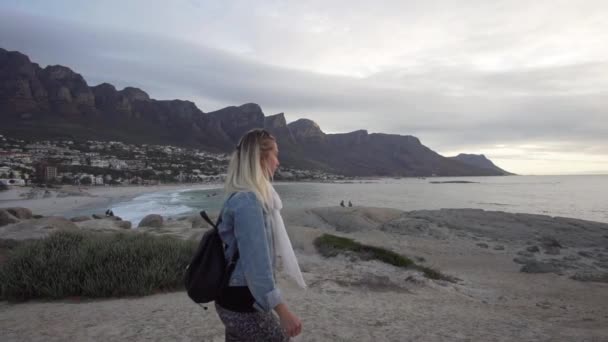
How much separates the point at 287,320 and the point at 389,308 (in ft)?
16.1

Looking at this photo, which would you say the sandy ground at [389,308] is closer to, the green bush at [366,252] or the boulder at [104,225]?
the green bush at [366,252]

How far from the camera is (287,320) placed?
192 centimetres

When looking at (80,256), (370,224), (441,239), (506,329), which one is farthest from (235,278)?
(370,224)

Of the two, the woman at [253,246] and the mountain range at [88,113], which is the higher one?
the mountain range at [88,113]

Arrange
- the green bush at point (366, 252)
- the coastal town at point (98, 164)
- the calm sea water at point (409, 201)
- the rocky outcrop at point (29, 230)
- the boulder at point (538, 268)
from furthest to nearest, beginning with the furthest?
1. the coastal town at point (98, 164)
2. the calm sea water at point (409, 201)
3. the boulder at point (538, 268)
4. the rocky outcrop at point (29, 230)
5. the green bush at point (366, 252)

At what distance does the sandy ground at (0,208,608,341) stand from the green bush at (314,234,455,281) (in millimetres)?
323

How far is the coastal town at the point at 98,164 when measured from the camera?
63719mm

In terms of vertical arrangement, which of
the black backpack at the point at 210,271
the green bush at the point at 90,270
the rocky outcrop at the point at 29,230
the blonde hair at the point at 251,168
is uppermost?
the blonde hair at the point at 251,168

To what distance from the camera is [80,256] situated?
22.2 ft

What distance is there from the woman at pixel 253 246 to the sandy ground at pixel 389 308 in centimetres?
281

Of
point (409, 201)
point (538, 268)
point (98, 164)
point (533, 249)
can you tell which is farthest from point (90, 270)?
point (98, 164)

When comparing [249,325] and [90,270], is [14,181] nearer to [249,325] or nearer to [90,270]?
[90,270]

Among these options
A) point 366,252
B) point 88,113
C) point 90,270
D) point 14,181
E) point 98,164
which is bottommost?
point 14,181

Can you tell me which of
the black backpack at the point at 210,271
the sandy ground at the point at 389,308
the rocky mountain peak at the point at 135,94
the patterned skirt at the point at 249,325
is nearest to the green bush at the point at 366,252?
the sandy ground at the point at 389,308
